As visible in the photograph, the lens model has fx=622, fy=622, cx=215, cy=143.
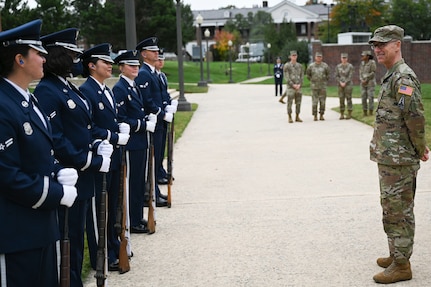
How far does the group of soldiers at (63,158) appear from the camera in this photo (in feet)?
10.9

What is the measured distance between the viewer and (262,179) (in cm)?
986

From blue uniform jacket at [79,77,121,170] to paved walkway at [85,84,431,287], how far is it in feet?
4.21

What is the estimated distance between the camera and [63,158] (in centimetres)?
442

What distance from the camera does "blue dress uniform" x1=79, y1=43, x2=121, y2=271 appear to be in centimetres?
529

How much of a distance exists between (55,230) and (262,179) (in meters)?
6.51

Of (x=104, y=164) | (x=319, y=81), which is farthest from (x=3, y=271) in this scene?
(x=319, y=81)

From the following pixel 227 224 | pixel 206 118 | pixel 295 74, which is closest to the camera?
pixel 227 224

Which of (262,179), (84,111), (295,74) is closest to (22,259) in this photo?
(84,111)

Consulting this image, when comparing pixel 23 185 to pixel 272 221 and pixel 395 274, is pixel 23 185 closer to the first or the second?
pixel 395 274

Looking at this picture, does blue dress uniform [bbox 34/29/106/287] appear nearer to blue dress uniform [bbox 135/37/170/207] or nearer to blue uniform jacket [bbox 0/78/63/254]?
blue uniform jacket [bbox 0/78/63/254]

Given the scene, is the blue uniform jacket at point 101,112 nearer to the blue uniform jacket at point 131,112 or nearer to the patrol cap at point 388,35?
the blue uniform jacket at point 131,112

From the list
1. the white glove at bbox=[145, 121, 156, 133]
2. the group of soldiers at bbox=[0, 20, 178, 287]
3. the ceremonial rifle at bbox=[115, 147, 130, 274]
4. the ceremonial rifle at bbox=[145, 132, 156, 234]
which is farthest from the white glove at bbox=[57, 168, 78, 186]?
the white glove at bbox=[145, 121, 156, 133]

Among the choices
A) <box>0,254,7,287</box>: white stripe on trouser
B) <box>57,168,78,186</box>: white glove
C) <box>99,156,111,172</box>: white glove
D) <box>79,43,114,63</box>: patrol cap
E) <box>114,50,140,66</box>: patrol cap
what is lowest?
<box>0,254,7,287</box>: white stripe on trouser

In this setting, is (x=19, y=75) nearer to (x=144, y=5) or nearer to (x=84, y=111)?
(x=84, y=111)
